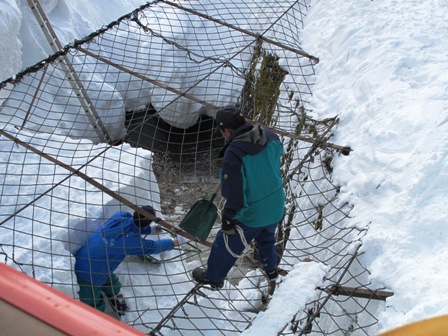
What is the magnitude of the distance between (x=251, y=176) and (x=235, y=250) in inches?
20.9

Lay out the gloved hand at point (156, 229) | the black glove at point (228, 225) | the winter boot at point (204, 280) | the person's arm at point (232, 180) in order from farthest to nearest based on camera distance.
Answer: the gloved hand at point (156, 229) → the winter boot at point (204, 280) → the black glove at point (228, 225) → the person's arm at point (232, 180)

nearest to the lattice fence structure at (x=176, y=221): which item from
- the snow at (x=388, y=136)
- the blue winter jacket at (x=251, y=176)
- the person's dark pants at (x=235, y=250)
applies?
the snow at (x=388, y=136)

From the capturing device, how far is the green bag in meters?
3.41

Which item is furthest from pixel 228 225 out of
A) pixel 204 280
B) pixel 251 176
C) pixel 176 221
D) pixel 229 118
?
pixel 176 221

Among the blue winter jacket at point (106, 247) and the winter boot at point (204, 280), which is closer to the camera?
the winter boot at point (204, 280)

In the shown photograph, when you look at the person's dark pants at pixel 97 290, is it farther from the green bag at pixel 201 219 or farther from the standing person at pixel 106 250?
the green bag at pixel 201 219

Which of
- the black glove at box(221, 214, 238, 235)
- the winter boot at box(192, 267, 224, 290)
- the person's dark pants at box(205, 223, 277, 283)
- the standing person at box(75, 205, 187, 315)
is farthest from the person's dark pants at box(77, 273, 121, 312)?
the black glove at box(221, 214, 238, 235)

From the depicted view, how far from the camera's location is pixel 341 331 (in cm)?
287

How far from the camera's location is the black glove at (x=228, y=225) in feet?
9.45

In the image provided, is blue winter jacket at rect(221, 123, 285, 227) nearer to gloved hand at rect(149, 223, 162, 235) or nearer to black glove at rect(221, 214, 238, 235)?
black glove at rect(221, 214, 238, 235)

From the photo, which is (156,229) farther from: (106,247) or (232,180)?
(232,180)

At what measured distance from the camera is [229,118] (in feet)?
9.16

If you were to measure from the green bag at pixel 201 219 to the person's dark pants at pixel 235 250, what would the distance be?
30cm

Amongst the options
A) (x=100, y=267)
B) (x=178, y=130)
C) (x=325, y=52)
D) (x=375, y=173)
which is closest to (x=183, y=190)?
(x=178, y=130)
